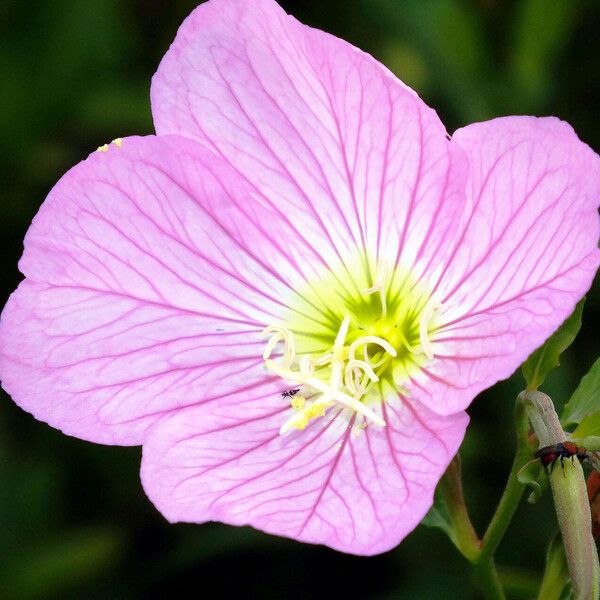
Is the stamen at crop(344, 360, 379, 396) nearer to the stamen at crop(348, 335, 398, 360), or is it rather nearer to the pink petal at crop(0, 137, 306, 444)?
the stamen at crop(348, 335, 398, 360)

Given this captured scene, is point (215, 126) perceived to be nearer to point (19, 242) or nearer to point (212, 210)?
point (212, 210)

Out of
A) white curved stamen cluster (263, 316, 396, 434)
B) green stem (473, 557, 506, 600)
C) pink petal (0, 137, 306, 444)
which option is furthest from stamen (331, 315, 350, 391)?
green stem (473, 557, 506, 600)

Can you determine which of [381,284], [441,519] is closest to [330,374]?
[381,284]

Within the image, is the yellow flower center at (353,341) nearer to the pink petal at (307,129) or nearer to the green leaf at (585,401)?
the pink petal at (307,129)

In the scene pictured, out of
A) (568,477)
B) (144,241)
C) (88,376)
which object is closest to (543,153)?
(568,477)

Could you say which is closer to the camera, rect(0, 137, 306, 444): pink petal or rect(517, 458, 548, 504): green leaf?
rect(517, 458, 548, 504): green leaf

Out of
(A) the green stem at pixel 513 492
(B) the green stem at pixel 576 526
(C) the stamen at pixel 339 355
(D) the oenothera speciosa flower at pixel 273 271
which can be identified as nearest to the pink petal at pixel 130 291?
(D) the oenothera speciosa flower at pixel 273 271

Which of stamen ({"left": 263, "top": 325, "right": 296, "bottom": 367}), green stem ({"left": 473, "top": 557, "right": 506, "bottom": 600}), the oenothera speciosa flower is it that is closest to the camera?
the oenothera speciosa flower
